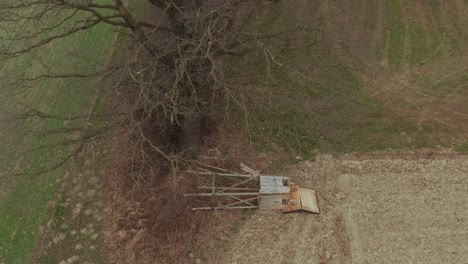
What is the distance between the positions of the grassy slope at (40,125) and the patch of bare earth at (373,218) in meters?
6.77

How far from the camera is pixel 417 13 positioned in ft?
60.4

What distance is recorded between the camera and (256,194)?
1180cm

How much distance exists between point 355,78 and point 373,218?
20.8 feet

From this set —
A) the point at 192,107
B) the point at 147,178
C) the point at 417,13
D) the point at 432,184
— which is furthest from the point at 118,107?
the point at 417,13

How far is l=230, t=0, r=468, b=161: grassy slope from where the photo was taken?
14164 millimetres

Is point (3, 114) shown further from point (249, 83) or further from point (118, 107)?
point (249, 83)

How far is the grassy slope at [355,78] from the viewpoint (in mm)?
14164

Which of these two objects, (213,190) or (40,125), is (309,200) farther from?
(40,125)

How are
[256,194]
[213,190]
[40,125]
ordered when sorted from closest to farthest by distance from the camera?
[213,190]
[256,194]
[40,125]

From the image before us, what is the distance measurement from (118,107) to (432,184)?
1172 cm

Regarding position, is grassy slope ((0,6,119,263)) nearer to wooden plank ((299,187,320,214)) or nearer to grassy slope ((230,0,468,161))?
grassy slope ((230,0,468,161))

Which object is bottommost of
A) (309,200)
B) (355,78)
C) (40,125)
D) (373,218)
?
(373,218)

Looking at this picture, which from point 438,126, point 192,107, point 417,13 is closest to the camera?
point 192,107

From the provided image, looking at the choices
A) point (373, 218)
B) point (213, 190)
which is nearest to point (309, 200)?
point (373, 218)
